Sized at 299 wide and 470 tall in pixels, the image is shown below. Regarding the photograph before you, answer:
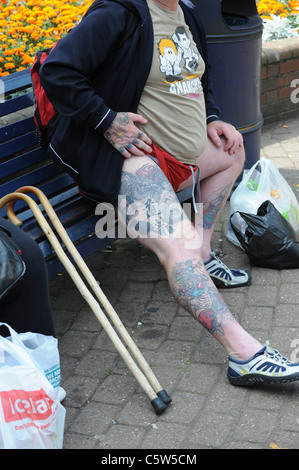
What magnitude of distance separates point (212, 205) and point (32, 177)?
99cm

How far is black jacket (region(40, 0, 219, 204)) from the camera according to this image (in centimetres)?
300

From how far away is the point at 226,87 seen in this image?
15.2ft

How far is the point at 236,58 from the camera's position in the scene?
181 inches

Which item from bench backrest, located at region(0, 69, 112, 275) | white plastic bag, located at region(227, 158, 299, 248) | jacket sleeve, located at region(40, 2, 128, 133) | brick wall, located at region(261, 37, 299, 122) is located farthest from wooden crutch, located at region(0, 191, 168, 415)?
brick wall, located at region(261, 37, 299, 122)

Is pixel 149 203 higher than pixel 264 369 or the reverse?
higher

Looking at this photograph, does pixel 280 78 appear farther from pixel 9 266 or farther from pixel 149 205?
pixel 9 266

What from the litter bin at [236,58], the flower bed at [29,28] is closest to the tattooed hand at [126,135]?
the litter bin at [236,58]

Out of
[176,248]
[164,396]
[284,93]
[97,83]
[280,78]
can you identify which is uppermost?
[97,83]

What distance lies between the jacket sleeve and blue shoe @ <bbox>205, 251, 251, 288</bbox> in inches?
44.1

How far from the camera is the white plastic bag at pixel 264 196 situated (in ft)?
13.6

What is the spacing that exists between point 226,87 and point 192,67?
132 centimetres

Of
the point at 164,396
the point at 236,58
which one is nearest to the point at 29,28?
the point at 236,58
